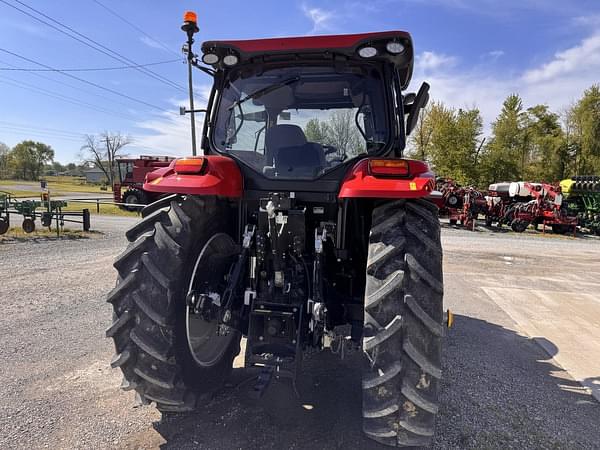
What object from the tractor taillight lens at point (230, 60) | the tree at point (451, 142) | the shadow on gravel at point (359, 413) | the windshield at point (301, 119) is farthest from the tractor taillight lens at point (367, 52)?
the tree at point (451, 142)

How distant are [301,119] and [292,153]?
18.1 inches

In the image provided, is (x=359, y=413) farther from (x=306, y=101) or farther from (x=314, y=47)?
(x=314, y=47)

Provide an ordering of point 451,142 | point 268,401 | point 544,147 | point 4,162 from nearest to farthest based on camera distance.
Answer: point 268,401 < point 451,142 < point 544,147 < point 4,162

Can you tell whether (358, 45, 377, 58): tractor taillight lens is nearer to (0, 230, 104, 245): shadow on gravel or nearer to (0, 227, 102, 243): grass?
(0, 230, 104, 245): shadow on gravel

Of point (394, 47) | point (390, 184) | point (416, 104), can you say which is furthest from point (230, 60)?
point (390, 184)

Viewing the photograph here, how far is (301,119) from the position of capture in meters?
3.13

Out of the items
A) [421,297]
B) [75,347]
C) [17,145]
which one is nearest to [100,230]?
[75,347]

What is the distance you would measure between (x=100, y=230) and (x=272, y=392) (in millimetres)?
11107

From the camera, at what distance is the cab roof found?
8.48 feet

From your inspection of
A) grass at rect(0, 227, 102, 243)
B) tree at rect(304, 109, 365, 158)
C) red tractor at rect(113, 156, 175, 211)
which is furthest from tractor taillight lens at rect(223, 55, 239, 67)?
red tractor at rect(113, 156, 175, 211)

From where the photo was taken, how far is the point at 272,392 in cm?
292

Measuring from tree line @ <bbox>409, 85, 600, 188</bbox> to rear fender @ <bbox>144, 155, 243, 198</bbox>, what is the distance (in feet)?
87.6

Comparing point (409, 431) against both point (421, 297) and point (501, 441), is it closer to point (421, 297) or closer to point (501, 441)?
point (421, 297)

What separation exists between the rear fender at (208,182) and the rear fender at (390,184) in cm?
72
